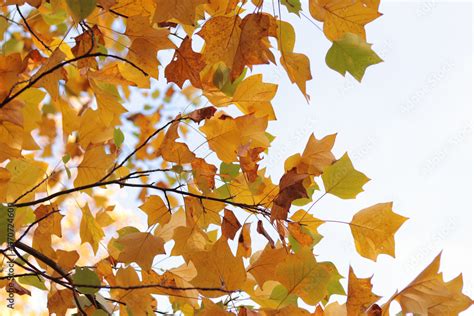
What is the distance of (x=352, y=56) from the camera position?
0.69 meters

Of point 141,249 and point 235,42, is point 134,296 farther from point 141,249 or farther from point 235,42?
point 235,42

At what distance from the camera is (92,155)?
962 millimetres

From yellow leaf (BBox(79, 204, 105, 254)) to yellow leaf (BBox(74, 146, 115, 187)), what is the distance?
7 centimetres

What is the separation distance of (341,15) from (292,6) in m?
0.07

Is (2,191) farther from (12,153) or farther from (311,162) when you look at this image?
(311,162)

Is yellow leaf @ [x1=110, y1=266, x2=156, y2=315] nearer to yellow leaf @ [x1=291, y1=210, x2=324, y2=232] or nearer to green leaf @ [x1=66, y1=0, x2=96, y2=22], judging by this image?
yellow leaf @ [x1=291, y1=210, x2=324, y2=232]

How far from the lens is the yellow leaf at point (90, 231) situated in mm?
1020

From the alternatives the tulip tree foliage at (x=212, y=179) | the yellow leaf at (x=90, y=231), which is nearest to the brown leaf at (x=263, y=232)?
the tulip tree foliage at (x=212, y=179)

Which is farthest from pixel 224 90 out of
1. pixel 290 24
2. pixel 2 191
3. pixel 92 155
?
pixel 2 191

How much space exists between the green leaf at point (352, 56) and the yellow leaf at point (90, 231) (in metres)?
0.54

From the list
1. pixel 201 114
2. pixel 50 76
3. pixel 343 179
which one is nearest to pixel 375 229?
pixel 343 179

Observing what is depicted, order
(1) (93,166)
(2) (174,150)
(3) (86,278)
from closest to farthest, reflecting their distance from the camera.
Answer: (3) (86,278) → (2) (174,150) → (1) (93,166)

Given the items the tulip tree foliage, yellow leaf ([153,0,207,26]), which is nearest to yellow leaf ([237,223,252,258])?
the tulip tree foliage

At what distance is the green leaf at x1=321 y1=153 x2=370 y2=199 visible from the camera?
82 cm
